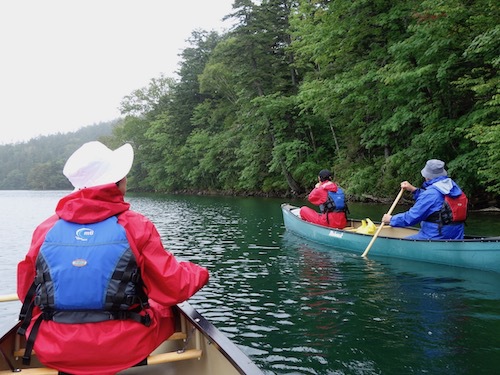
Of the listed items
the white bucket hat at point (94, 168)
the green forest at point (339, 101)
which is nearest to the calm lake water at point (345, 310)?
the white bucket hat at point (94, 168)

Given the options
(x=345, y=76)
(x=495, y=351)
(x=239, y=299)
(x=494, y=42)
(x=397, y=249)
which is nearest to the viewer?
(x=495, y=351)

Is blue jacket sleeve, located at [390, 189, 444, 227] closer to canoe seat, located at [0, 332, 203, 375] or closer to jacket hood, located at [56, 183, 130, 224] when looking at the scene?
canoe seat, located at [0, 332, 203, 375]

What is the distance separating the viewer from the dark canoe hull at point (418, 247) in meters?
7.49

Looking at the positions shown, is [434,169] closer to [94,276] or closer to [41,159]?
[94,276]

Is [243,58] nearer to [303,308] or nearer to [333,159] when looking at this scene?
[333,159]

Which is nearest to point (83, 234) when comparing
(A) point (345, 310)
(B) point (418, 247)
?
(A) point (345, 310)

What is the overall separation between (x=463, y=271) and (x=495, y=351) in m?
3.49

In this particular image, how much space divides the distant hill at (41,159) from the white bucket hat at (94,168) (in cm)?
7211

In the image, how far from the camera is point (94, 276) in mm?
2525

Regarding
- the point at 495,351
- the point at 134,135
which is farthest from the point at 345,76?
the point at 134,135

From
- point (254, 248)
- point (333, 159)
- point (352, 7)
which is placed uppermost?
point (352, 7)

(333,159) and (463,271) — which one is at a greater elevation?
(333,159)

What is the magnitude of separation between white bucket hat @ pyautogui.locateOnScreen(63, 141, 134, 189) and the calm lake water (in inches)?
105

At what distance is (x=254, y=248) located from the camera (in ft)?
35.8
